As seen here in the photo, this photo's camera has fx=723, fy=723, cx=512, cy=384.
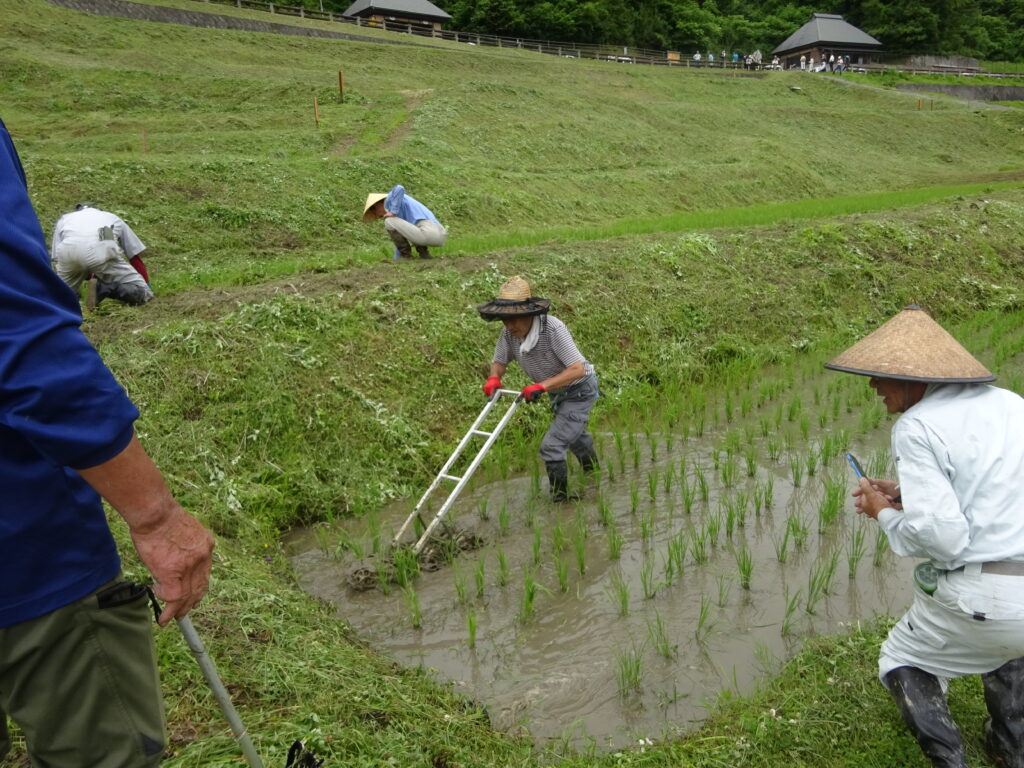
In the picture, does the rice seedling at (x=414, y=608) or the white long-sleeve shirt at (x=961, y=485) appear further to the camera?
the rice seedling at (x=414, y=608)

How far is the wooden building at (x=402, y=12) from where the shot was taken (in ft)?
138

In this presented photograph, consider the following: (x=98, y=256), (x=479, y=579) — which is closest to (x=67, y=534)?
(x=479, y=579)

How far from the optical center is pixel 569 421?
16.9 ft

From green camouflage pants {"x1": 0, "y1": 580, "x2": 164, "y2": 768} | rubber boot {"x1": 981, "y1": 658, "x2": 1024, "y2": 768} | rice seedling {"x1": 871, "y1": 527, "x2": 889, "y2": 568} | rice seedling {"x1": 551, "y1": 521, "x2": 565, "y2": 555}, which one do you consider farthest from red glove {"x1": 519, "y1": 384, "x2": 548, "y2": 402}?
green camouflage pants {"x1": 0, "y1": 580, "x2": 164, "y2": 768}

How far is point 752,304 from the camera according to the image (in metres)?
8.98

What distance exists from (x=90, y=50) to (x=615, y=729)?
28.3 meters

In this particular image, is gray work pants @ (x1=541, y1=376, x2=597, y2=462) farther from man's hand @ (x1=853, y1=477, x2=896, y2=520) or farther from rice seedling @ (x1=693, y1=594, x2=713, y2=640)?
man's hand @ (x1=853, y1=477, x2=896, y2=520)

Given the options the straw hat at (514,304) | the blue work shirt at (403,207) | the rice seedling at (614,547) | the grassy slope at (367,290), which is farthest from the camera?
the blue work shirt at (403,207)

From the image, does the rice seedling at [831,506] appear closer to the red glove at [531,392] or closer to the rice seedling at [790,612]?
the rice seedling at [790,612]

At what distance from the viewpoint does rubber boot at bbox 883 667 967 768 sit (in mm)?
2379

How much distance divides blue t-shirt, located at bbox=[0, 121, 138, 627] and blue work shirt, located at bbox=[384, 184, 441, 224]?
711 centimetres

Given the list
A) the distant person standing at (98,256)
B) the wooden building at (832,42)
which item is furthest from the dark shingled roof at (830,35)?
the distant person standing at (98,256)

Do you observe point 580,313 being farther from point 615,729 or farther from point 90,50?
point 90,50

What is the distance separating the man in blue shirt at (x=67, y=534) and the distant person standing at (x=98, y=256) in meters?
6.05
